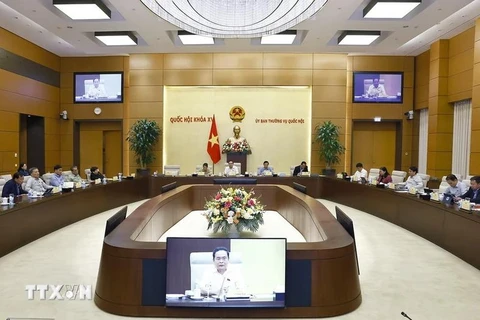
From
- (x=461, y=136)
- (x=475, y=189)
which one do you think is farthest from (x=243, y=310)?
(x=461, y=136)

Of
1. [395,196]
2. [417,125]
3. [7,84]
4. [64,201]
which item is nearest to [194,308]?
[64,201]

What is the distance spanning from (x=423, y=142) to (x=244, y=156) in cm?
583

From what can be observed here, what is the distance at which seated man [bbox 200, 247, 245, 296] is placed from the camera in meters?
2.54

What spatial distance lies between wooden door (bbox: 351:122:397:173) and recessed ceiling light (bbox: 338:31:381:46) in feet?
11.0

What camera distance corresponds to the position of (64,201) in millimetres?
6223

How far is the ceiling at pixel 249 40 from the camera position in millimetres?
7262

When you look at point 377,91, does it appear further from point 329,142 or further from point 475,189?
point 475,189

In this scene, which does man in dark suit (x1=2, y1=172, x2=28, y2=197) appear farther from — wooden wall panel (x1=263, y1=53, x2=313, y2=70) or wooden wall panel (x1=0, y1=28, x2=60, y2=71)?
wooden wall panel (x1=263, y1=53, x2=313, y2=70)

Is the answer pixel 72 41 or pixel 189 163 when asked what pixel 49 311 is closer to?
pixel 72 41

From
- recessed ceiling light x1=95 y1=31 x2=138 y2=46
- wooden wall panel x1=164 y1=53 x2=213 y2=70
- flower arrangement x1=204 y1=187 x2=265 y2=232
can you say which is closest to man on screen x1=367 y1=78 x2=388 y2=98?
wooden wall panel x1=164 y1=53 x2=213 y2=70

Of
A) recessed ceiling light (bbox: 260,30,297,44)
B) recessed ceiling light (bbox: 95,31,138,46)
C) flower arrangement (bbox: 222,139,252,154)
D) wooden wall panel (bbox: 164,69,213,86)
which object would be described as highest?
recessed ceiling light (bbox: 260,30,297,44)

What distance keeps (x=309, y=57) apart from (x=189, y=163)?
17.4 feet

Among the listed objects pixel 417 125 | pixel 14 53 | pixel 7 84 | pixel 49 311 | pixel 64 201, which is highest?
pixel 14 53

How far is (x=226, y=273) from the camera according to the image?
100 inches
